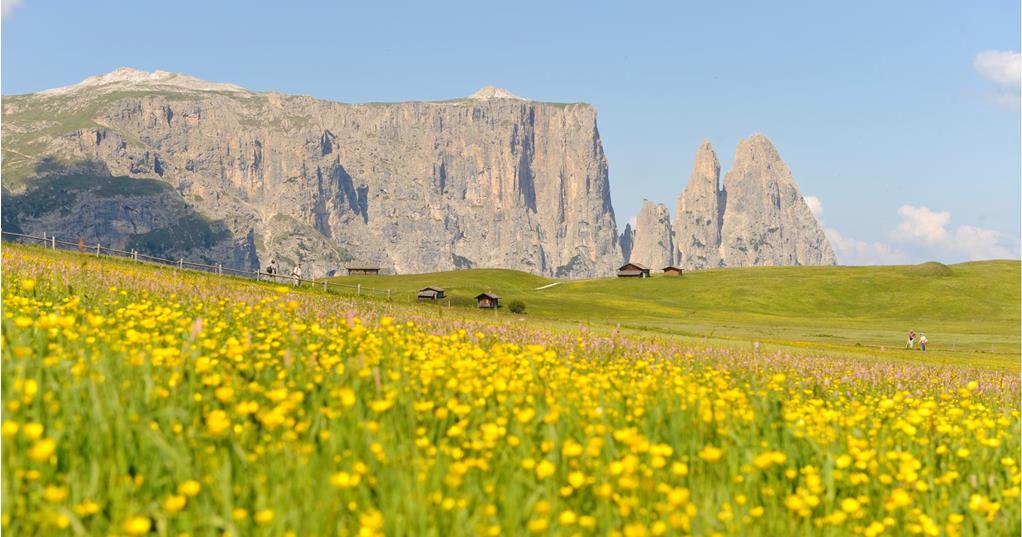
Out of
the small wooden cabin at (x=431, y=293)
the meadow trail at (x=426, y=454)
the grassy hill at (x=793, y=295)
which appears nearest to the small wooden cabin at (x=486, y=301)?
the grassy hill at (x=793, y=295)

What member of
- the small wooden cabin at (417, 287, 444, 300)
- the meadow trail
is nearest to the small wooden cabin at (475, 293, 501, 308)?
the small wooden cabin at (417, 287, 444, 300)

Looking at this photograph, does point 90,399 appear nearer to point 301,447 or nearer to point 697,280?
point 301,447

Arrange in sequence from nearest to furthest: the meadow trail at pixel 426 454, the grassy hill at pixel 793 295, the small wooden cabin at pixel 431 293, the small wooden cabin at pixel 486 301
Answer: the meadow trail at pixel 426 454, the small wooden cabin at pixel 486 301, the grassy hill at pixel 793 295, the small wooden cabin at pixel 431 293

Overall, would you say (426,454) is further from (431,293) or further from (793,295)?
(793,295)

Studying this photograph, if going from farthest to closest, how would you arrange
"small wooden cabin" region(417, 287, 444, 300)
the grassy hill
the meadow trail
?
1. "small wooden cabin" region(417, 287, 444, 300)
2. the grassy hill
3. the meadow trail

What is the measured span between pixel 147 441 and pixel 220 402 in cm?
138

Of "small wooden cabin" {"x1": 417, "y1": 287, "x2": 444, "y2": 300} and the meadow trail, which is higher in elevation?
"small wooden cabin" {"x1": 417, "y1": 287, "x2": 444, "y2": 300}

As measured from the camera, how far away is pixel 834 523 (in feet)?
20.6

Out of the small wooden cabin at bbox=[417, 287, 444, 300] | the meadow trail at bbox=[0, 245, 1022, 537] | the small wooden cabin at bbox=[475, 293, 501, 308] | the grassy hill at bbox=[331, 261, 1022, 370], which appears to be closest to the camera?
the meadow trail at bbox=[0, 245, 1022, 537]

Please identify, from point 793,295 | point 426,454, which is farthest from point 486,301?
point 426,454

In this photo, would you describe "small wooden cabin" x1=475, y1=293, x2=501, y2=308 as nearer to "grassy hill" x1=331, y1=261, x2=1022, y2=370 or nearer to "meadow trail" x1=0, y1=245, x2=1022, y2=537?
"grassy hill" x1=331, y1=261, x2=1022, y2=370

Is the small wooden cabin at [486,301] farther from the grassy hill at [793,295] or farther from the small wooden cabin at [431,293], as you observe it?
the small wooden cabin at [431,293]

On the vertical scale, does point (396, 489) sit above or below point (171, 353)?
below

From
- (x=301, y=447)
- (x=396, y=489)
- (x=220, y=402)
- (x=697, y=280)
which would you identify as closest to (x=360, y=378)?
(x=220, y=402)
